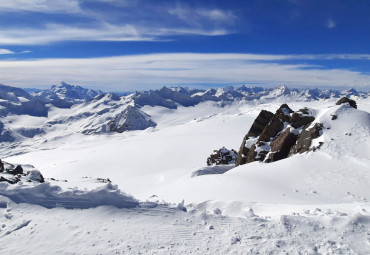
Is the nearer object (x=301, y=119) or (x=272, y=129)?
(x=301, y=119)

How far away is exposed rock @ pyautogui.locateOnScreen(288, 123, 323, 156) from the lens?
25.4m

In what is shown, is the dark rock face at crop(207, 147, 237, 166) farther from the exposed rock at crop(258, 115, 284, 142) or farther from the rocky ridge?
the exposed rock at crop(258, 115, 284, 142)

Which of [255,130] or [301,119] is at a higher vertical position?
[301,119]

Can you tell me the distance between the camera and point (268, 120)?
36625mm

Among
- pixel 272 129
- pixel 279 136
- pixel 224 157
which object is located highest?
pixel 272 129

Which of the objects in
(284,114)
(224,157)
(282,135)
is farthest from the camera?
(224,157)

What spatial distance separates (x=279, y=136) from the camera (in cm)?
3070

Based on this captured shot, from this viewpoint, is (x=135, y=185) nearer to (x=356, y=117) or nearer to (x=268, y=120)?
(x=268, y=120)

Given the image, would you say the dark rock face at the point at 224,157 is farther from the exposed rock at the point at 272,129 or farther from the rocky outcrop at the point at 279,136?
the exposed rock at the point at 272,129

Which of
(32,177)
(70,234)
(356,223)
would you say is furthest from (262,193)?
(32,177)

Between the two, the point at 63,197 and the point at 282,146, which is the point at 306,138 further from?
the point at 63,197

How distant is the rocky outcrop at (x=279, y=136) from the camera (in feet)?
88.6

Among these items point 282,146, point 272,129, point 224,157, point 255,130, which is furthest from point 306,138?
point 224,157

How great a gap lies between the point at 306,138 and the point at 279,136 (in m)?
4.48
